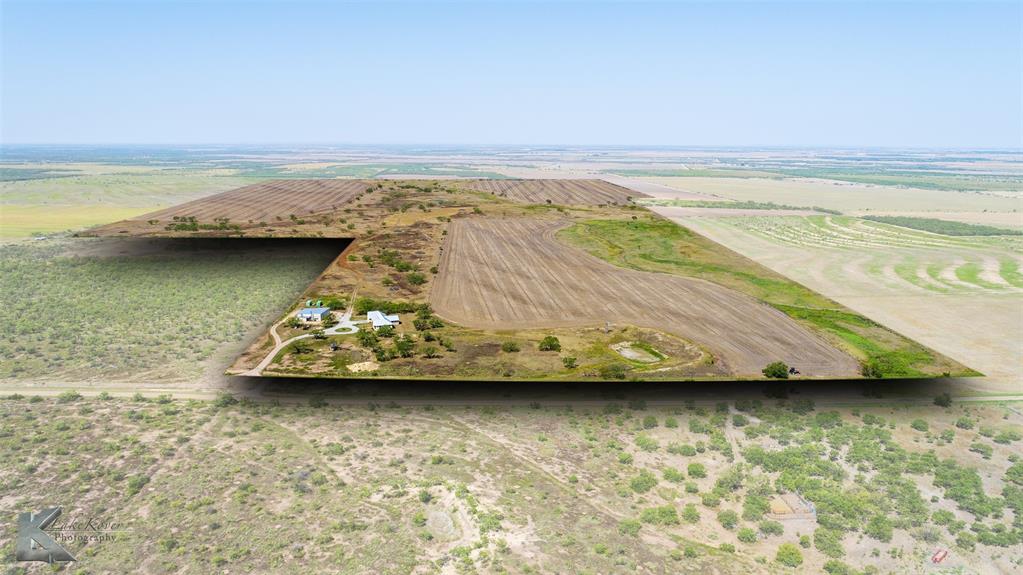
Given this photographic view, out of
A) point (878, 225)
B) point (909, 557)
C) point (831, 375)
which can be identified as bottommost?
Answer: point (909, 557)

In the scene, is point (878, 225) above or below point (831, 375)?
above

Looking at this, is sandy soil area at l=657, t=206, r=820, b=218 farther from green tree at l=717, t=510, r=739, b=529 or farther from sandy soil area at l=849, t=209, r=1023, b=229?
green tree at l=717, t=510, r=739, b=529

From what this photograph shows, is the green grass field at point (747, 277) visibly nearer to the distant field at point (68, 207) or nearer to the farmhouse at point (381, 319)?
the farmhouse at point (381, 319)

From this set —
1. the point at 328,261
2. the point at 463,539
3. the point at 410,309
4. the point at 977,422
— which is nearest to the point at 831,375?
the point at 977,422

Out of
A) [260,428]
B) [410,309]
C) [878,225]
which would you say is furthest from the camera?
[878,225]

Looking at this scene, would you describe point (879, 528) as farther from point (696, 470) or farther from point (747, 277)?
point (747, 277)

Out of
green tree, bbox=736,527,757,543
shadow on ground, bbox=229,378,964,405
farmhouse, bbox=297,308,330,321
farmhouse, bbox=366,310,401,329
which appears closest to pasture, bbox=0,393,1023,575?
green tree, bbox=736,527,757,543

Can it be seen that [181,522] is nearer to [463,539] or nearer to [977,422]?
[463,539]
